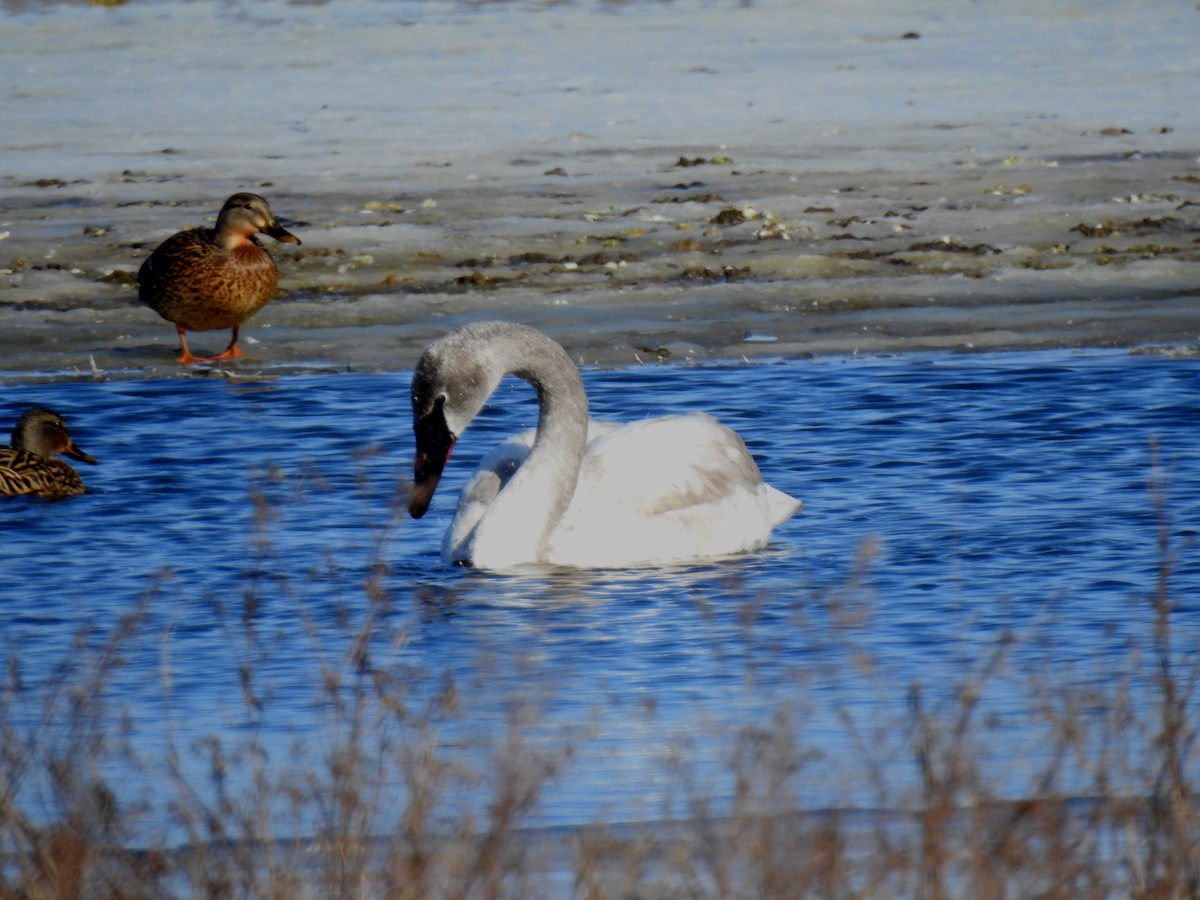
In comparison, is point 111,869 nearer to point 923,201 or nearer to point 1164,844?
point 1164,844

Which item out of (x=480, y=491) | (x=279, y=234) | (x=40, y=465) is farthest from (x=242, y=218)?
(x=480, y=491)

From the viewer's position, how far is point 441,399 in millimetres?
8102

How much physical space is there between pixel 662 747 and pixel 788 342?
300 inches

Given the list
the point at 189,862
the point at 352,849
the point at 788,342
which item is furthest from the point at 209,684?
the point at 788,342

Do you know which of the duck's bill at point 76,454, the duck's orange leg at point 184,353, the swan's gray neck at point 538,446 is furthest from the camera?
the duck's orange leg at point 184,353

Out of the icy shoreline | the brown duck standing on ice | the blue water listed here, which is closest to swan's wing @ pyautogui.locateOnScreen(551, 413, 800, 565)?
the blue water

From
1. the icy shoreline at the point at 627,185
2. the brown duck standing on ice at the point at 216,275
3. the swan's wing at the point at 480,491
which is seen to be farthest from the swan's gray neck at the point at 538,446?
the brown duck standing on ice at the point at 216,275

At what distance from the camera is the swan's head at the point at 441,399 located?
8.05 metres

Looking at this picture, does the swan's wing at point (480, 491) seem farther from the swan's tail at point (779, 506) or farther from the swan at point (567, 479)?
the swan's tail at point (779, 506)

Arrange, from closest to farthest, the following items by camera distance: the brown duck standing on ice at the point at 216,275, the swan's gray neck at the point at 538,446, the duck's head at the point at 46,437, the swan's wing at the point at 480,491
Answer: the swan's gray neck at the point at 538,446
the swan's wing at the point at 480,491
the duck's head at the point at 46,437
the brown duck standing on ice at the point at 216,275

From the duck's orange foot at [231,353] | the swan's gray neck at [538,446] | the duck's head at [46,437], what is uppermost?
the swan's gray neck at [538,446]

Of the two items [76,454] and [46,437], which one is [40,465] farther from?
[76,454]

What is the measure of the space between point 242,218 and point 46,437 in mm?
3600

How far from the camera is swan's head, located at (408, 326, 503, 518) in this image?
8.05 meters
